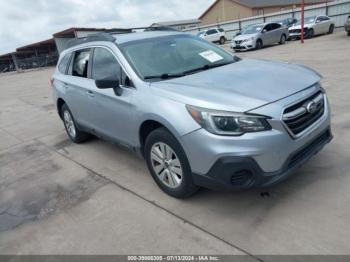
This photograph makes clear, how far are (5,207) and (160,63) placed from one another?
103 inches

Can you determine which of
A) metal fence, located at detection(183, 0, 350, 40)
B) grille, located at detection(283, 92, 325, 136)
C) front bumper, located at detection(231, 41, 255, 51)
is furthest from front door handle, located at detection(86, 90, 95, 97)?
metal fence, located at detection(183, 0, 350, 40)

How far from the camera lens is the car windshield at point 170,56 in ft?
12.4

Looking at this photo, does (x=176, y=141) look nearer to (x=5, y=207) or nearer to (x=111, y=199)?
(x=111, y=199)

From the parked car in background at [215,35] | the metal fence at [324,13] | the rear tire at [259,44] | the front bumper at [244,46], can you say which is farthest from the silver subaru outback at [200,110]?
the parked car in background at [215,35]

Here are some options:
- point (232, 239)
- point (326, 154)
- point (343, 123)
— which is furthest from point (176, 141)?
point (343, 123)

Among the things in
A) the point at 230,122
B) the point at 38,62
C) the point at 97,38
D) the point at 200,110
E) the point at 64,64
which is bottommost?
the point at 38,62

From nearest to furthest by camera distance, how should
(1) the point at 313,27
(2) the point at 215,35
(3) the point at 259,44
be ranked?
(3) the point at 259,44, (1) the point at 313,27, (2) the point at 215,35

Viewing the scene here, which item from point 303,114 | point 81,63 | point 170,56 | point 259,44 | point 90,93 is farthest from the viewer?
point 259,44

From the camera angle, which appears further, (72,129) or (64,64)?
(72,129)

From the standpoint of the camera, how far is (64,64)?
582cm

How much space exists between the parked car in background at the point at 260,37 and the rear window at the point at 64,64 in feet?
53.8

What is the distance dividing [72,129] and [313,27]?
21484 mm

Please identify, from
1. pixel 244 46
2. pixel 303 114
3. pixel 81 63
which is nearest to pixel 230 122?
pixel 303 114

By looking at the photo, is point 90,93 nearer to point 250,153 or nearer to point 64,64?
point 64,64
